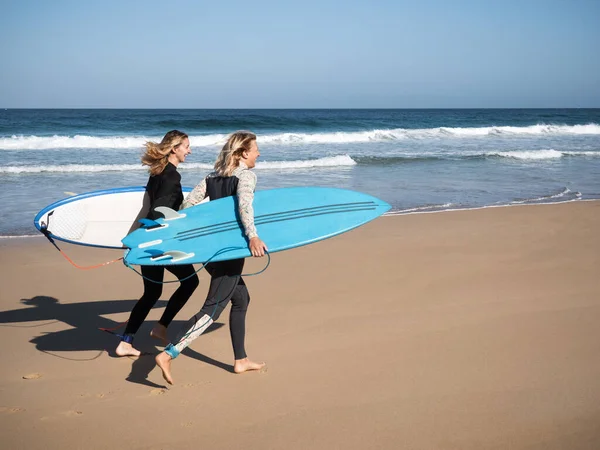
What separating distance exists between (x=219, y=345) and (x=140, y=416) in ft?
3.32

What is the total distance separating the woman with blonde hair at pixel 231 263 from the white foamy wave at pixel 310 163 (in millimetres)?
11959

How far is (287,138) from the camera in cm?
2514

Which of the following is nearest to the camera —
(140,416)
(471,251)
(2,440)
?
(2,440)

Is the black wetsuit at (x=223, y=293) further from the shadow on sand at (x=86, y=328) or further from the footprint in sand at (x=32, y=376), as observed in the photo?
the footprint in sand at (x=32, y=376)

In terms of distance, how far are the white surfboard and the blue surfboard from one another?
0.70 meters

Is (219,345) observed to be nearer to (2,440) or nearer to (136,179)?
(2,440)

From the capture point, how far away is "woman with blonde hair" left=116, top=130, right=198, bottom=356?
3.58m

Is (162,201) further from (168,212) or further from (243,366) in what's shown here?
(243,366)

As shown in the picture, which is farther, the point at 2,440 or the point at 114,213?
the point at 114,213

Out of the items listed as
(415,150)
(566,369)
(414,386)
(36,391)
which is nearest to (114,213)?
(36,391)

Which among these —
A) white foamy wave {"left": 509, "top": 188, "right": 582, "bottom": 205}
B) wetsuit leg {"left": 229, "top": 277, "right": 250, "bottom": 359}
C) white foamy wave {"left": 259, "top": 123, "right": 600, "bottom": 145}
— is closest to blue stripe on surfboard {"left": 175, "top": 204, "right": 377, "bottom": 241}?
wetsuit leg {"left": 229, "top": 277, "right": 250, "bottom": 359}

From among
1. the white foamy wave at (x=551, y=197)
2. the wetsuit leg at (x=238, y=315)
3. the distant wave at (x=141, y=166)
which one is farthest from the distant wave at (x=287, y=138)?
the wetsuit leg at (x=238, y=315)

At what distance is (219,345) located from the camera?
396 centimetres

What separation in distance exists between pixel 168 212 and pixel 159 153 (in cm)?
36
